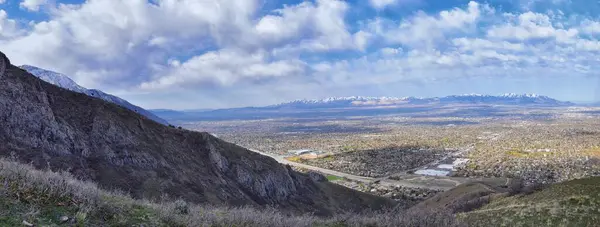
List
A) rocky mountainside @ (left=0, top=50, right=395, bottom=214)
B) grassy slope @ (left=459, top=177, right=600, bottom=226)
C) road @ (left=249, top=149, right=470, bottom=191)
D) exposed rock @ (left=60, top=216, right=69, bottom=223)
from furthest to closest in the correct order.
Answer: road @ (left=249, top=149, right=470, bottom=191)
rocky mountainside @ (left=0, top=50, right=395, bottom=214)
grassy slope @ (left=459, top=177, right=600, bottom=226)
exposed rock @ (left=60, top=216, right=69, bottom=223)

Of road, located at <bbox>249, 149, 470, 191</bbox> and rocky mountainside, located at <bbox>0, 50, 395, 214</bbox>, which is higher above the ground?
rocky mountainside, located at <bbox>0, 50, 395, 214</bbox>

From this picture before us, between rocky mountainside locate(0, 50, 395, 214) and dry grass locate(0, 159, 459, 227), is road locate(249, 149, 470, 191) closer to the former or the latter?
rocky mountainside locate(0, 50, 395, 214)

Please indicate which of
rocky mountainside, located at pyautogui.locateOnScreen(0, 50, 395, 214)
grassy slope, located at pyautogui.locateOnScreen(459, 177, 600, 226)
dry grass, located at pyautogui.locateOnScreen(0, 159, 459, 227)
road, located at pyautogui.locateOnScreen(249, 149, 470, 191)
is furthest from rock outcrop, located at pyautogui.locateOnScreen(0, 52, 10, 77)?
road, located at pyautogui.locateOnScreen(249, 149, 470, 191)

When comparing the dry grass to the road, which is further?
the road

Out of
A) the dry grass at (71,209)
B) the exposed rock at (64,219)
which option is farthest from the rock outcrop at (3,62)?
the exposed rock at (64,219)

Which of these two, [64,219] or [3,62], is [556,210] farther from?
[3,62]

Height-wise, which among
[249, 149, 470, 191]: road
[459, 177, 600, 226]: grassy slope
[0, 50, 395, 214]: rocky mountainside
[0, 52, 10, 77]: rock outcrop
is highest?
→ [0, 52, 10, 77]: rock outcrop

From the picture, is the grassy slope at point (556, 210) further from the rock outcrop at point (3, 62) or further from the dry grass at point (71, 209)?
the rock outcrop at point (3, 62)
